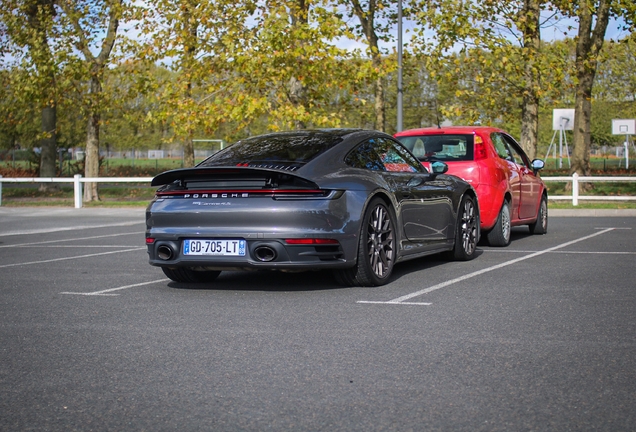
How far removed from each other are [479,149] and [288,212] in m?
5.16

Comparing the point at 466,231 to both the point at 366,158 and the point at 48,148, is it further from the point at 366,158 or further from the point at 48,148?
the point at 48,148

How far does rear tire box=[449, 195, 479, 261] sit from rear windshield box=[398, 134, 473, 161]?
4.51 ft

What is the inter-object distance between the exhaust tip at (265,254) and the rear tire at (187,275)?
107 centimetres

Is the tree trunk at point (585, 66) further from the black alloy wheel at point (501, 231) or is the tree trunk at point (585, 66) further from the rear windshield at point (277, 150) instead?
the rear windshield at point (277, 150)

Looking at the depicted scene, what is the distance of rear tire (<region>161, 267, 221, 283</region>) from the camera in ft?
28.7

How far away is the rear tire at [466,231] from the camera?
34.5 feet

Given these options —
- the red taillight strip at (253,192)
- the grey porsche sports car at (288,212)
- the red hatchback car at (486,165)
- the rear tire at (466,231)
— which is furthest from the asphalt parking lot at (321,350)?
the red hatchback car at (486,165)

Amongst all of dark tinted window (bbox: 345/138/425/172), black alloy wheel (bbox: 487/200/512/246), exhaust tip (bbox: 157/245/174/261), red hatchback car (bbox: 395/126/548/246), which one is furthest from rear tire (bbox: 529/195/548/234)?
exhaust tip (bbox: 157/245/174/261)

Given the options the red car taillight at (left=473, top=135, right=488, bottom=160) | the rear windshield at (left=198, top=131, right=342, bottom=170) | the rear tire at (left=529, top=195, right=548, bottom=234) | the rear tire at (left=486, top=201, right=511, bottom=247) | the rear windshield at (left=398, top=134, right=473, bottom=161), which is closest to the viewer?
the rear windshield at (left=198, top=131, right=342, bottom=170)

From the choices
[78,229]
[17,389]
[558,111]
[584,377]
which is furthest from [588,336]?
[558,111]

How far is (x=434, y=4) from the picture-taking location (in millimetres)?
28766

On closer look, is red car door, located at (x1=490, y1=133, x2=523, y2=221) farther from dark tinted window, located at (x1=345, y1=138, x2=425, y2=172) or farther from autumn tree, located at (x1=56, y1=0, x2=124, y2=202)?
autumn tree, located at (x1=56, y1=0, x2=124, y2=202)

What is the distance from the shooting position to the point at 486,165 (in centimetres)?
1202

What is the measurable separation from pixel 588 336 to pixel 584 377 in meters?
1.16
